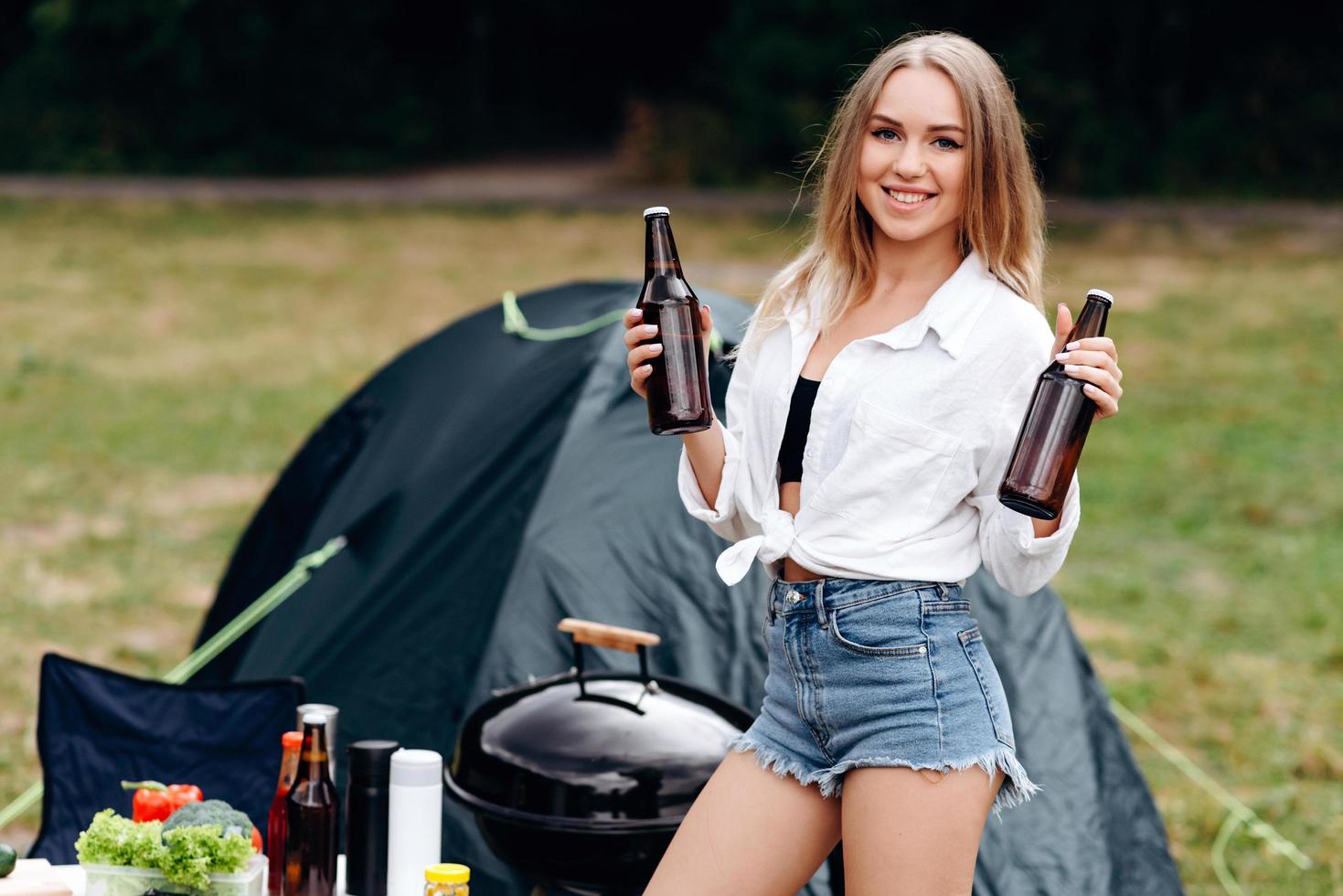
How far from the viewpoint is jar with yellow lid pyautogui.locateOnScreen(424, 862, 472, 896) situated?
7.98 ft

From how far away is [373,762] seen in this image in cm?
262

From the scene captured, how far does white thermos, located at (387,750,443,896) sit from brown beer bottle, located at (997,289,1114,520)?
1040 millimetres

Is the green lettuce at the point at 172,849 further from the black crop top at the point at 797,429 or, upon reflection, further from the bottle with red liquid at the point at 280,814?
the black crop top at the point at 797,429

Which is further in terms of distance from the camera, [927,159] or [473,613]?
[473,613]

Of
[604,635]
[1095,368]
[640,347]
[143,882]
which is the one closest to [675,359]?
[640,347]

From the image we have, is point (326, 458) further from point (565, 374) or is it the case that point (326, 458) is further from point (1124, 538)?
point (1124, 538)

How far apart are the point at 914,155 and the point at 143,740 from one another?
6.62ft

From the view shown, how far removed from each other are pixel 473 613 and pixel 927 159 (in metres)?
1.66

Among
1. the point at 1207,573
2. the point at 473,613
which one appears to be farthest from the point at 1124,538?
the point at 473,613

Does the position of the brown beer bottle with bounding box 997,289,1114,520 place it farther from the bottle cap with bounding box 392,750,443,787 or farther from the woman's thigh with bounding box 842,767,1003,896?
the bottle cap with bounding box 392,750,443,787

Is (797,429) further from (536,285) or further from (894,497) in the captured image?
(536,285)

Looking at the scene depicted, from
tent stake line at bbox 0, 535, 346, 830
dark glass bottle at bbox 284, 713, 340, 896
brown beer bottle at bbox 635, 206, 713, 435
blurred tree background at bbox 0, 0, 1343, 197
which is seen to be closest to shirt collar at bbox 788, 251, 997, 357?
brown beer bottle at bbox 635, 206, 713, 435

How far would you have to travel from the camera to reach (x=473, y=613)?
3.49 meters

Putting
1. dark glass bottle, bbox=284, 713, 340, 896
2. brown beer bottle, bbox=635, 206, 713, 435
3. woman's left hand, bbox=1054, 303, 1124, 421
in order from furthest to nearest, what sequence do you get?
1. dark glass bottle, bbox=284, 713, 340, 896
2. brown beer bottle, bbox=635, 206, 713, 435
3. woman's left hand, bbox=1054, 303, 1124, 421
